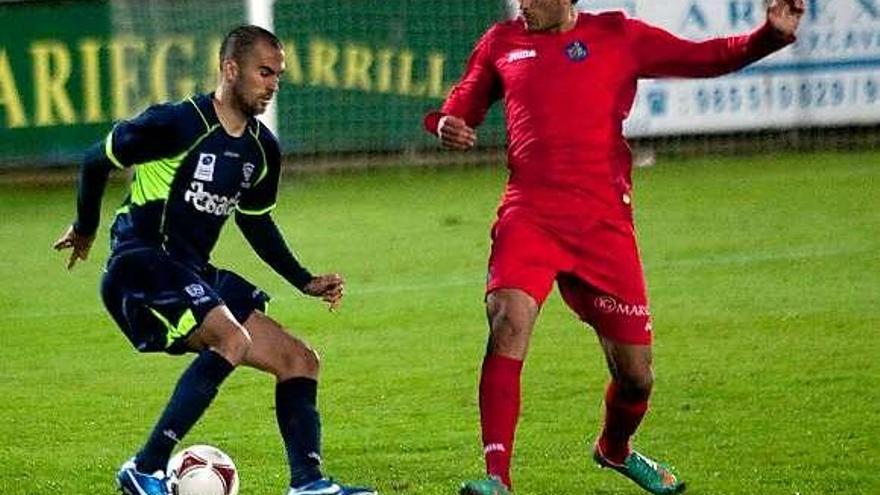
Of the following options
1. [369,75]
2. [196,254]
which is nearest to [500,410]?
[196,254]

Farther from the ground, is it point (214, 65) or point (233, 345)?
point (233, 345)

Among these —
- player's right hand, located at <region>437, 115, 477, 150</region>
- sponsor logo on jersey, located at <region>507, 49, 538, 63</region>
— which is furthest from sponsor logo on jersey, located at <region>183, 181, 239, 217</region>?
sponsor logo on jersey, located at <region>507, 49, 538, 63</region>

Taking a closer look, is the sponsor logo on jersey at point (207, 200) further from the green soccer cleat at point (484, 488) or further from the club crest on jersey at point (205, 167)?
the green soccer cleat at point (484, 488)

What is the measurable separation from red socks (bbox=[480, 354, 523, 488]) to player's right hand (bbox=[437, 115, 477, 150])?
718 millimetres

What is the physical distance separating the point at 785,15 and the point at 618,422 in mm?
1576

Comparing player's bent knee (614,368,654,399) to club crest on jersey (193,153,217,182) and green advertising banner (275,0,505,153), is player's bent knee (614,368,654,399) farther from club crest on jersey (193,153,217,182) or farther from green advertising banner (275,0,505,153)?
green advertising banner (275,0,505,153)

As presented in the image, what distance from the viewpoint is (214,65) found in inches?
698

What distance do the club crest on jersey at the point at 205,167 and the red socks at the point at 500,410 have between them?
1.14 metres

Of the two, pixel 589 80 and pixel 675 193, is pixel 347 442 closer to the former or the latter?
pixel 589 80

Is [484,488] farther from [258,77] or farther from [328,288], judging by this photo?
[258,77]

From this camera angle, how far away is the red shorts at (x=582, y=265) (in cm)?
686

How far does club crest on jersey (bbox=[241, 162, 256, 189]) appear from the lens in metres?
7.00

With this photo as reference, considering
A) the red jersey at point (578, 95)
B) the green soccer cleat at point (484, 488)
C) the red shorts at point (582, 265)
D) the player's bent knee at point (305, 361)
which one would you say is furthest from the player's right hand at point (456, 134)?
the green soccer cleat at point (484, 488)

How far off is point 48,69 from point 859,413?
10640 millimetres
